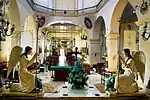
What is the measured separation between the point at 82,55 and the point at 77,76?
6.70 metres

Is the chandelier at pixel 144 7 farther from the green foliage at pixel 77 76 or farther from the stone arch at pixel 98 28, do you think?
the stone arch at pixel 98 28

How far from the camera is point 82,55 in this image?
1561 cm

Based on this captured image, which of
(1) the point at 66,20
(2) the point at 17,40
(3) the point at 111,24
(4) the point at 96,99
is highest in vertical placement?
(1) the point at 66,20

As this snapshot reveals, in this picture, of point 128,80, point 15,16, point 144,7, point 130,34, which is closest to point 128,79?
point 128,80

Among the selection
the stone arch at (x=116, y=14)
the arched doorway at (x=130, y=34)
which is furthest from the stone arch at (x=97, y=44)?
the stone arch at (x=116, y=14)

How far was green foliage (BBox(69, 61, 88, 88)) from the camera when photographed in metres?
8.94

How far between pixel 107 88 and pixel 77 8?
14.7 m

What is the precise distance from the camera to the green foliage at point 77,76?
8.94 m

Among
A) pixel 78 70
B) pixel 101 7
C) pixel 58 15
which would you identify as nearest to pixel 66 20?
pixel 58 15

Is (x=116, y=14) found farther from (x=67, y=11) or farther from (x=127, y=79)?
(x=67, y=11)

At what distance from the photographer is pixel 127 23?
57.2 feet

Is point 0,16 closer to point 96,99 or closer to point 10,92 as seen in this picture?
point 10,92

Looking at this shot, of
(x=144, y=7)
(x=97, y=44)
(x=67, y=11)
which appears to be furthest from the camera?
(x=67, y=11)

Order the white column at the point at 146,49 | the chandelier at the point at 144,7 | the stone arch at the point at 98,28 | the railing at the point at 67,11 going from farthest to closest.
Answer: the stone arch at the point at 98,28 → the railing at the point at 67,11 → the white column at the point at 146,49 → the chandelier at the point at 144,7
